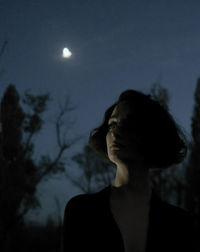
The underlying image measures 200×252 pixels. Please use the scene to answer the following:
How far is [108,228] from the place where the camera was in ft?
4.74

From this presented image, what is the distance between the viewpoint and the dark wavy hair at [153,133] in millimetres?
1602

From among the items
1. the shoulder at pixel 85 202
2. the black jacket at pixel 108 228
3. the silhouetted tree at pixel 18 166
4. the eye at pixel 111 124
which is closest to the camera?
the black jacket at pixel 108 228

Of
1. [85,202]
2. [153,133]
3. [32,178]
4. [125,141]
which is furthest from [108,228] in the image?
[32,178]

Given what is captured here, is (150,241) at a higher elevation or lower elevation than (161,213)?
lower

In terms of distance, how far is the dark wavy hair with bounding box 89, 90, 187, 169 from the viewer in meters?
1.60

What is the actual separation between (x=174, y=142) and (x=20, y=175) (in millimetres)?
13917

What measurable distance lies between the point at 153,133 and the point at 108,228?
0.55 metres

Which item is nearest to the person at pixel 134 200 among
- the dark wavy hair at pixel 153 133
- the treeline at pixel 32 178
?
the dark wavy hair at pixel 153 133

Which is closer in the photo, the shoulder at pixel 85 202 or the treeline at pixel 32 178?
the shoulder at pixel 85 202

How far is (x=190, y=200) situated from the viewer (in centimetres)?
1501

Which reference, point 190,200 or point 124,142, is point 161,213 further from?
point 190,200

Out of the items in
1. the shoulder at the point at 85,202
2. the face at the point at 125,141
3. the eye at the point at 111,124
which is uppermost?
the eye at the point at 111,124

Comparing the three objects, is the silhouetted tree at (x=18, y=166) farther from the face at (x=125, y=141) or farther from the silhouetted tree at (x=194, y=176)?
the face at (x=125, y=141)

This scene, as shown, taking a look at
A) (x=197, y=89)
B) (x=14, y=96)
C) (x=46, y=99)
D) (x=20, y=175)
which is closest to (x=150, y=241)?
(x=20, y=175)
